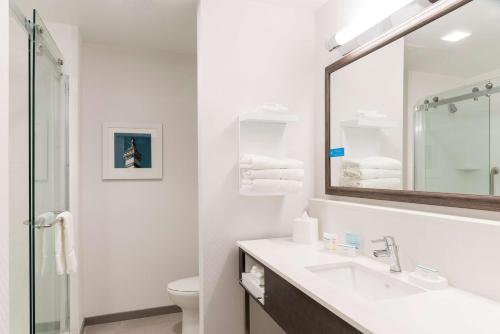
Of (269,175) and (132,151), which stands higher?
(132,151)

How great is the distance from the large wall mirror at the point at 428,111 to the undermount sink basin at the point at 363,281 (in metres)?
0.36

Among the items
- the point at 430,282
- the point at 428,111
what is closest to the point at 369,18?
the point at 428,111

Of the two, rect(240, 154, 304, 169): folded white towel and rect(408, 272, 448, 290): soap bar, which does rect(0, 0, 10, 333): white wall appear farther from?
rect(408, 272, 448, 290): soap bar

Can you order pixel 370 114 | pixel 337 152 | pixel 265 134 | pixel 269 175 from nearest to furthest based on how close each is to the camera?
1. pixel 370 114
2. pixel 269 175
3. pixel 337 152
4. pixel 265 134

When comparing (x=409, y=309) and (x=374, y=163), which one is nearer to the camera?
(x=409, y=309)

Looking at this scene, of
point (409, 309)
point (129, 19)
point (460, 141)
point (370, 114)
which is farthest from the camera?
point (129, 19)

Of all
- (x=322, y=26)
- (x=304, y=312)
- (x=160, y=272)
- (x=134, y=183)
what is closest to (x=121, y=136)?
(x=134, y=183)

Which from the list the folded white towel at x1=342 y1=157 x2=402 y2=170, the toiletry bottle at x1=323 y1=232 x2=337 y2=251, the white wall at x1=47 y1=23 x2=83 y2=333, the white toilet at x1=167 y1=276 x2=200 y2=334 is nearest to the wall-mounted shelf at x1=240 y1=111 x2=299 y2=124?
the folded white towel at x1=342 y1=157 x2=402 y2=170

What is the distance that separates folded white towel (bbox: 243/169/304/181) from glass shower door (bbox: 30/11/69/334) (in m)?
1.04

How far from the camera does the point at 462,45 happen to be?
122cm

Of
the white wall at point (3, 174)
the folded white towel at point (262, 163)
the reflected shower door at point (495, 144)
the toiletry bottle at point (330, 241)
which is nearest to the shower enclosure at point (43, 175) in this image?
the white wall at point (3, 174)

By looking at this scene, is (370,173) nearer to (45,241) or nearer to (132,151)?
(45,241)

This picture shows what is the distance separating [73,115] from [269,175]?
159 centimetres

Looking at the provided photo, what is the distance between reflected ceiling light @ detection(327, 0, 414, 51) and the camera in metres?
1.46
